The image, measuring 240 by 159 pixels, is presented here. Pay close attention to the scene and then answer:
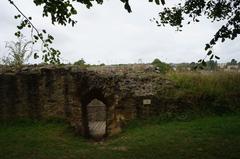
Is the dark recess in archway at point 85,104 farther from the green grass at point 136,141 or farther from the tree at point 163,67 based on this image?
the tree at point 163,67

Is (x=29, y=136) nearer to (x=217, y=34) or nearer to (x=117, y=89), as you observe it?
(x=117, y=89)

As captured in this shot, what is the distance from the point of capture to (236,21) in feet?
29.0

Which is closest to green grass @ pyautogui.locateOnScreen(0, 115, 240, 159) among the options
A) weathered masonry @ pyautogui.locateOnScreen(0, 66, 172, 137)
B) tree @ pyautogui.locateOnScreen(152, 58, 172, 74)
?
weathered masonry @ pyautogui.locateOnScreen(0, 66, 172, 137)

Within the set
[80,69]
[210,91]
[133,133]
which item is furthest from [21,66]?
[210,91]

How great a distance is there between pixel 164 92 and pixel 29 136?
244 inches

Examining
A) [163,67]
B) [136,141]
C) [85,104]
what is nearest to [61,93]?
[85,104]

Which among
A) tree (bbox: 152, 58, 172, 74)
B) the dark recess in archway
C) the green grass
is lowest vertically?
the green grass

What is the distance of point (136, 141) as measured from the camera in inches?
512

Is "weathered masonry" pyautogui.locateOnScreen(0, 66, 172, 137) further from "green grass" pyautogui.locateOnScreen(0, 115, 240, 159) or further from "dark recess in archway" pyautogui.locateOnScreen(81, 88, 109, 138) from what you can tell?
"green grass" pyautogui.locateOnScreen(0, 115, 240, 159)

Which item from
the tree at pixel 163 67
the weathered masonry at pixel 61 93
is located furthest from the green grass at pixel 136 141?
the tree at pixel 163 67

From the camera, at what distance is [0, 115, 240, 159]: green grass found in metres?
11.2

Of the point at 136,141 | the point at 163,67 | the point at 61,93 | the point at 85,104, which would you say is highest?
the point at 163,67

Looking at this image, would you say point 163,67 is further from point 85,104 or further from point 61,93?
point 85,104

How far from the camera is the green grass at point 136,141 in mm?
11180
